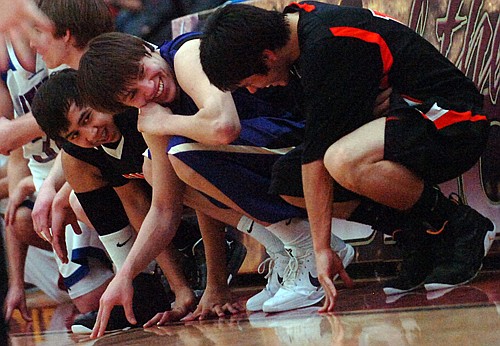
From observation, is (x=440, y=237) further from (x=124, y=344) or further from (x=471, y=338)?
(x=471, y=338)

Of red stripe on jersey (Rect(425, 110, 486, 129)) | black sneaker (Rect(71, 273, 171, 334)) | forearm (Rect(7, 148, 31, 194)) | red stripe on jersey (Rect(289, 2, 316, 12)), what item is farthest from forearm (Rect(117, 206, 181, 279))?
forearm (Rect(7, 148, 31, 194))

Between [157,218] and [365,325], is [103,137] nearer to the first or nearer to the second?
[157,218]

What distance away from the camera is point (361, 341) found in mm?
1666

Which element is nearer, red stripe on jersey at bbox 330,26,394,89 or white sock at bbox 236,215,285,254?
red stripe on jersey at bbox 330,26,394,89

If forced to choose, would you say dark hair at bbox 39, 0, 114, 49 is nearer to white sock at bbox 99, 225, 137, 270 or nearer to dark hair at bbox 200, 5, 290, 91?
white sock at bbox 99, 225, 137, 270

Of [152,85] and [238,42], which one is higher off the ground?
[238,42]

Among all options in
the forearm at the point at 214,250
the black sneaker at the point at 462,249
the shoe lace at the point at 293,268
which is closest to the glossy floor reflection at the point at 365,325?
the black sneaker at the point at 462,249

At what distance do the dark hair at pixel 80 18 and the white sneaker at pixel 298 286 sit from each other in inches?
46.4

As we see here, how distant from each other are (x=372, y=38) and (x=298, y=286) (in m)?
0.79

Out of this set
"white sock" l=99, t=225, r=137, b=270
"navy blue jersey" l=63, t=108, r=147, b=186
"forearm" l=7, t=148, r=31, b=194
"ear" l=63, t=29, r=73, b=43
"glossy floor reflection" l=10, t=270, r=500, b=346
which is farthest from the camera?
"forearm" l=7, t=148, r=31, b=194

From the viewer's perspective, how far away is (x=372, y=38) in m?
2.44

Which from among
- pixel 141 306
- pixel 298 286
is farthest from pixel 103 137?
pixel 298 286

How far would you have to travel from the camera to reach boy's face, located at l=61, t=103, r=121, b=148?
2.91 m

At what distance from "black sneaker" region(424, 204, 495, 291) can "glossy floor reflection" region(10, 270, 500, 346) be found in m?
0.05
